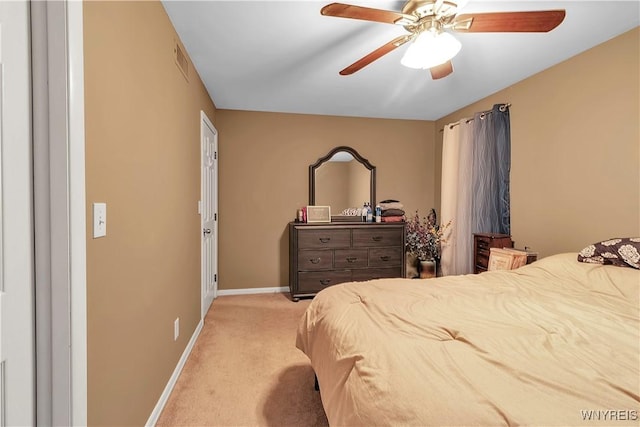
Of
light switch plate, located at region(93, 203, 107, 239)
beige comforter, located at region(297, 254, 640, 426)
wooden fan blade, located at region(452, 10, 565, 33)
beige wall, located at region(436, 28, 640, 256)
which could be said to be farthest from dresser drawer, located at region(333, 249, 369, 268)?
light switch plate, located at region(93, 203, 107, 239)

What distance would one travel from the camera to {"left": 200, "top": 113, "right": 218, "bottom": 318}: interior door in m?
2.99

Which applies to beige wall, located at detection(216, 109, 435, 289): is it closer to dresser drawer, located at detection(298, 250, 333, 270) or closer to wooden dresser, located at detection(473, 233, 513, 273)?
dresser drawer, located at detection(298, 250, 333, 270)

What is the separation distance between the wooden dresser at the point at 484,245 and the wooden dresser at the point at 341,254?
2.80ft

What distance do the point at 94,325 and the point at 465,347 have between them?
131cm

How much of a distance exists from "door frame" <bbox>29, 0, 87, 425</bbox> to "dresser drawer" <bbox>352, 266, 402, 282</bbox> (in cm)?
298

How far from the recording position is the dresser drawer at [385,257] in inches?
145

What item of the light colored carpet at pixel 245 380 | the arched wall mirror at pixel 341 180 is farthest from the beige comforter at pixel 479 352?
the arched wall mirror at pixel 341 180

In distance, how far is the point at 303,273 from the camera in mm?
3504

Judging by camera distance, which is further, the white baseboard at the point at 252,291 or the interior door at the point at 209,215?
the white baseboard at the point at 252,291

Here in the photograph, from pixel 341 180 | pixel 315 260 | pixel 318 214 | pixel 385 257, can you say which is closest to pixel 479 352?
pixel 315 260

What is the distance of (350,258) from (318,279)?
465mm

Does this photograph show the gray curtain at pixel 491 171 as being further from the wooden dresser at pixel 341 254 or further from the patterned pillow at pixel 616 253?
the patterned pillow at pixel 616 253

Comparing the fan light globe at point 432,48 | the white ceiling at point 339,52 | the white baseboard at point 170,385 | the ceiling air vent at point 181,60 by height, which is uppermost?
the white ceiling at point 339,52

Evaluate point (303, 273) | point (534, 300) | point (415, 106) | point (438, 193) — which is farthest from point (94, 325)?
point (438, 193)
